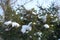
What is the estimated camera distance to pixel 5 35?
14.6 ft

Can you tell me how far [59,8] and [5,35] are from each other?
1679mm

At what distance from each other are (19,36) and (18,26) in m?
0.22

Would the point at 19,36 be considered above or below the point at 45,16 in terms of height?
below

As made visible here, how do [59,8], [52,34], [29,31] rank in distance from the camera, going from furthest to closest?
[59,8] → [52,34] → [29,31]

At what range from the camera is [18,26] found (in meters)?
4.39

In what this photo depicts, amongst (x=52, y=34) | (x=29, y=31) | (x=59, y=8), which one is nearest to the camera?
(x=29, y=31)

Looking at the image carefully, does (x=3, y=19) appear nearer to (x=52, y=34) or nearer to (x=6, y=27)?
(x=6, y=27)

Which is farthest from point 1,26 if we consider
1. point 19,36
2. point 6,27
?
point 19,36

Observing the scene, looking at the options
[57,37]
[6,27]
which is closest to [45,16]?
[57,37]

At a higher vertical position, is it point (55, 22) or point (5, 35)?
point (55, 22)

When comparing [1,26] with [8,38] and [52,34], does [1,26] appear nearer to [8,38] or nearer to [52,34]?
[8,38]

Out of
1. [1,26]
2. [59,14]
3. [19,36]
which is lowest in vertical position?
[19,36]

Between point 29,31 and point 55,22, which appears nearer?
point 29,31

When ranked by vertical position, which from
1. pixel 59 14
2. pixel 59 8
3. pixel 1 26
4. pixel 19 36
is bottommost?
pixel 19 36
